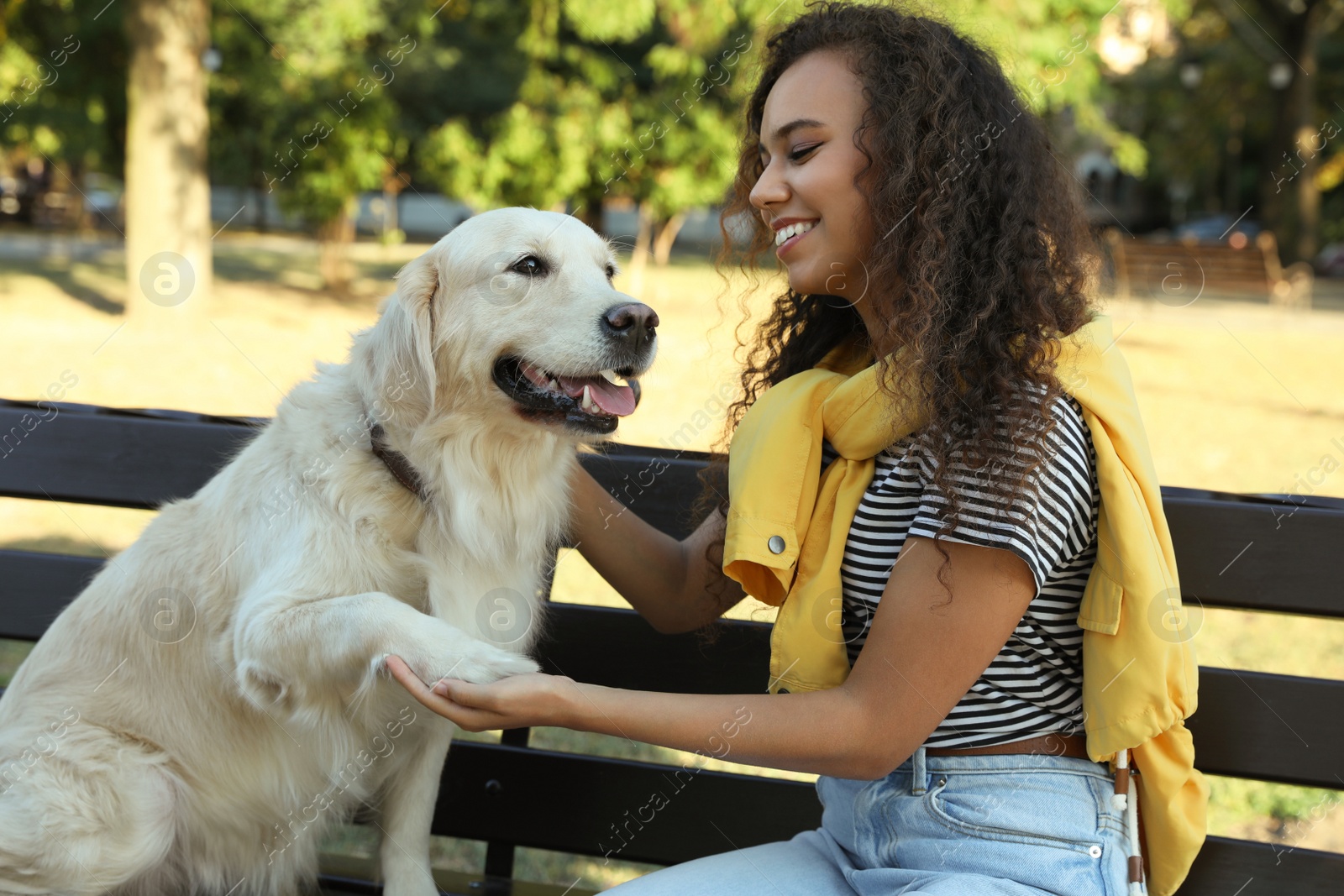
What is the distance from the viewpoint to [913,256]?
76.0 inches

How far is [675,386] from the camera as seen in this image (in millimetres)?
9984

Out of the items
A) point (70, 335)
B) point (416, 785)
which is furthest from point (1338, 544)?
point (70, 335)

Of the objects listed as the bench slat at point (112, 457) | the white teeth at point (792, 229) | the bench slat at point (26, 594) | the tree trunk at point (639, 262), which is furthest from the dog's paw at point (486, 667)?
the tree trunk at point (639, 262)

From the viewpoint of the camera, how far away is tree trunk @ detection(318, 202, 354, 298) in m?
16.2

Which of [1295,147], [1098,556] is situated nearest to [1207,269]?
[1295,147]

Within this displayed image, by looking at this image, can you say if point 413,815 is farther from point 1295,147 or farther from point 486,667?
point 1295,147

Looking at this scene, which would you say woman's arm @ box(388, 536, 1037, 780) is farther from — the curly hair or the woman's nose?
the woman's nose

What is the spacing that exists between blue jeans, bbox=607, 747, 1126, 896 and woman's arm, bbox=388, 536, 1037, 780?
0.13m

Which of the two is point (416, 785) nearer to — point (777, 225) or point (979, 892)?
point (979, 892)

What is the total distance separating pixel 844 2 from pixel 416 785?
6.03 ft

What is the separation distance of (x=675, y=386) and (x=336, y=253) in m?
8.57

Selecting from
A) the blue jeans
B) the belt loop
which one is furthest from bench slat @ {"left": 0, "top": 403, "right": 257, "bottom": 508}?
the belt loop

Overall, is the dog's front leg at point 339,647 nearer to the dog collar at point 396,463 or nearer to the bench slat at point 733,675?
the dog collar at point 396,463

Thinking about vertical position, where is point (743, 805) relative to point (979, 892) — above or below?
above
